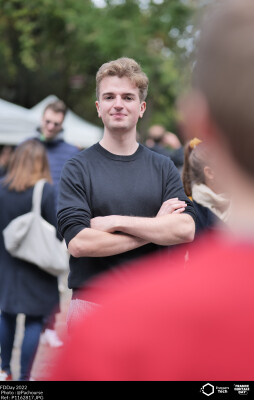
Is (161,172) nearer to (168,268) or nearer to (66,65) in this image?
(168,268)

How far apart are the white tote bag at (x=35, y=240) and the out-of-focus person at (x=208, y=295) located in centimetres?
369

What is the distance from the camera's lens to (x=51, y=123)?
20.2 ft

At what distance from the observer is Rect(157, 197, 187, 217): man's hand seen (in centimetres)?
277

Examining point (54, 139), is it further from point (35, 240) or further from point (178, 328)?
point (178, 328)

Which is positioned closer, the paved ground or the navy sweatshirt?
the navy sweatshirt

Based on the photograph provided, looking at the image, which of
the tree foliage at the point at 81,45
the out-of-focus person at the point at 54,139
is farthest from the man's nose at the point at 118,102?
the tree foliage at the point at 81,45

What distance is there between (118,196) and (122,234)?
0.17 m

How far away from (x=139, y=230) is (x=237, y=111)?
71.1 inches

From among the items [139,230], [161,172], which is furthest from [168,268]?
[161,172]

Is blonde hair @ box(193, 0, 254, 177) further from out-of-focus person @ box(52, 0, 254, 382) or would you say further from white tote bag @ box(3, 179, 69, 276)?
white tote bag @ box(3, 179, 69, 276)

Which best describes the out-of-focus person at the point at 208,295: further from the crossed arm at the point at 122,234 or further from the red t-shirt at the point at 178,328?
the crossed arm at the point at 122,234

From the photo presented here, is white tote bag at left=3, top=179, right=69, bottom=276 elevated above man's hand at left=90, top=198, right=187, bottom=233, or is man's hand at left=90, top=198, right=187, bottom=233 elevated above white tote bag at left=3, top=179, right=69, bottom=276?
man's hand at left=90, top=198, right=187, bottom=233

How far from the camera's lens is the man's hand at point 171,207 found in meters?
2.77
